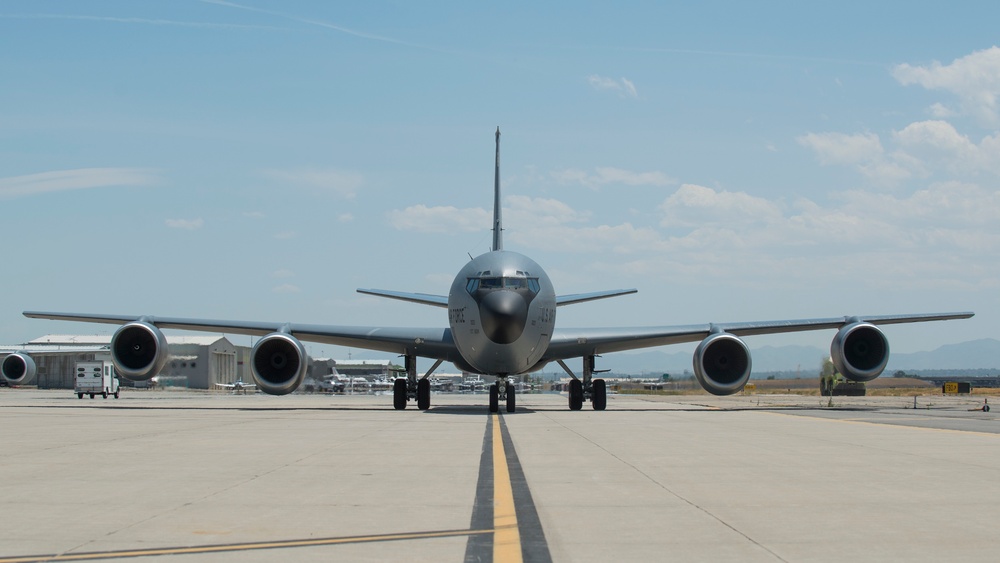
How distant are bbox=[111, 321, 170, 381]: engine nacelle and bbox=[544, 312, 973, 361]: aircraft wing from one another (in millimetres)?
11392

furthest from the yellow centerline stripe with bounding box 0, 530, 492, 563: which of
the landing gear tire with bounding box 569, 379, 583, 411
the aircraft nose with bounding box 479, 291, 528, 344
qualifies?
the landing gear tire with bounding box 569, 379, 583, 411

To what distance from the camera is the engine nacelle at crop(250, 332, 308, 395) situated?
29.0m

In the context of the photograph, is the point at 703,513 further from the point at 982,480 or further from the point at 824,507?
the point at 982,480

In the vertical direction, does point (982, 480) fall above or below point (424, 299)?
below

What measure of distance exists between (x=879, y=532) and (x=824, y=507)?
1.23 meters

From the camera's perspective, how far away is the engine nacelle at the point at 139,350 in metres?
29.4

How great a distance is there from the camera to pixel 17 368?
131 feet

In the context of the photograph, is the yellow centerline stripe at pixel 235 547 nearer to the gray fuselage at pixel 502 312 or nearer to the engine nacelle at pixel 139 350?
the gray fuselage at pixel 502 312

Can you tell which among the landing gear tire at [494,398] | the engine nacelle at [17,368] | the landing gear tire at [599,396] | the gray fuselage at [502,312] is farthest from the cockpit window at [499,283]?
the engine nacelle at [17,368]

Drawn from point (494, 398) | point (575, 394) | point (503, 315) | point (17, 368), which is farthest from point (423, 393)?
point (17, 368)

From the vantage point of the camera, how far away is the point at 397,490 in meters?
9.11

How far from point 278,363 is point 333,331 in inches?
77.5

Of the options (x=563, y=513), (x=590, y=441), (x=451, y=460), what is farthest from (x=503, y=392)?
(x=563, y=513)

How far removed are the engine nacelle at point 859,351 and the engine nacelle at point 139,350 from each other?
19.9 m
